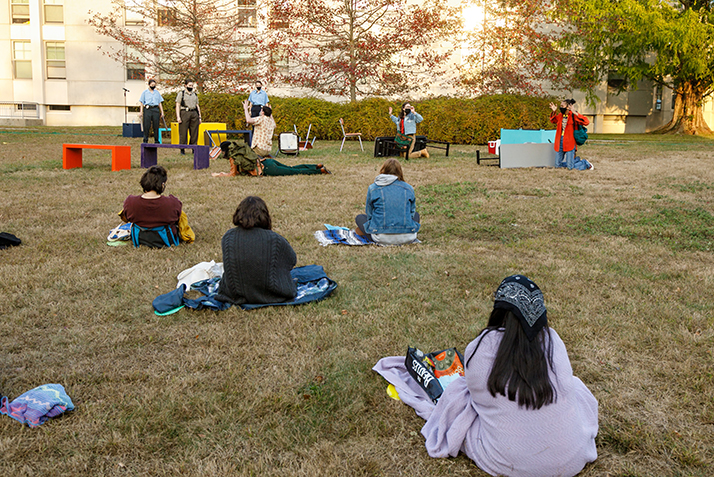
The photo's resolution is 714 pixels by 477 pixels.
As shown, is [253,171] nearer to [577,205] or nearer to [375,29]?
[577,205]

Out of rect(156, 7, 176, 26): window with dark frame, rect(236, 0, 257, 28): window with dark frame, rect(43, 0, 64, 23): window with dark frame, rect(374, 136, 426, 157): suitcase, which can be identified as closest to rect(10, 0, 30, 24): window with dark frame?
rect(43, 0, 64, 23): window with dark frame

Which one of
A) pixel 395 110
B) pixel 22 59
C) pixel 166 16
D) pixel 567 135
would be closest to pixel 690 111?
pixel 395 110

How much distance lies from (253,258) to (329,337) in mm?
929

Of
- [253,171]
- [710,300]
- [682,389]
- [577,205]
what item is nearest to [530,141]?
[577,205]

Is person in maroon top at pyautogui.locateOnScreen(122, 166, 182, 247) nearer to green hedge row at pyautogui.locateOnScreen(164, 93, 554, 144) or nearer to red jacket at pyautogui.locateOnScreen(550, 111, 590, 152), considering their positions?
red jacket at pyautogui.locateOnScreen(550, 111, 590, 152)

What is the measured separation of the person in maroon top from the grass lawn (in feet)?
0.95

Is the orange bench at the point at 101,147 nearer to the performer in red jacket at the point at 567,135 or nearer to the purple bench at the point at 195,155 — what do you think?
the purple bench at the point at 195,155

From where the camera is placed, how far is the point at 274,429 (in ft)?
10.4

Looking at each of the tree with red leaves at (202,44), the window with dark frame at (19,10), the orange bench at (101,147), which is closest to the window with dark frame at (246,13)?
the tree with red leaves at (202,44)

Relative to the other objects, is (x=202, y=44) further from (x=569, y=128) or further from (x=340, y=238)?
(x=340, y=238)

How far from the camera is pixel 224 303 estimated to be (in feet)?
15.9

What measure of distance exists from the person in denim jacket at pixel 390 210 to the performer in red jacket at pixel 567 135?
8.47 m

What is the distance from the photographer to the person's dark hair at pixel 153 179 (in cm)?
628

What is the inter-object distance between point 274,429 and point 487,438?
1.13 m
